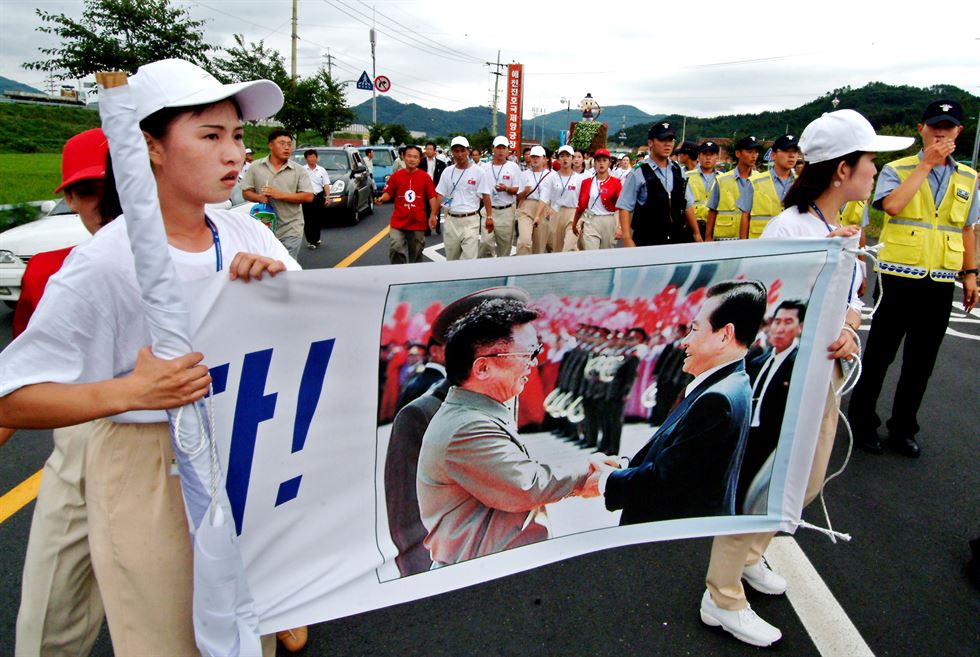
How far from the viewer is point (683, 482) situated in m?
2.32

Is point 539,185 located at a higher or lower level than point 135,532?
lower

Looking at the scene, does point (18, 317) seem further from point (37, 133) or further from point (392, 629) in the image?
point (37, 133)

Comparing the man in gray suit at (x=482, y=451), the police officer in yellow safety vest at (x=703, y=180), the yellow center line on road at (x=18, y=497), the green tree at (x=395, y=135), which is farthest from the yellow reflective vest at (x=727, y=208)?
the green tree at (x=395, y=135)

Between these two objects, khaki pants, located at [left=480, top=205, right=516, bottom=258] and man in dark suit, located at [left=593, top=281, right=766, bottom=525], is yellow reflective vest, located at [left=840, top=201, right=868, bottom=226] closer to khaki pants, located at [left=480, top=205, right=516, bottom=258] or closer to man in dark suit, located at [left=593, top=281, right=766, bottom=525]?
man in dark suit, located at [left=593, top=281, right=766, bottom=525]

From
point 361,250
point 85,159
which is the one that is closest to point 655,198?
point 85,159

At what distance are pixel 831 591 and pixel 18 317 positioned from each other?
3149mm

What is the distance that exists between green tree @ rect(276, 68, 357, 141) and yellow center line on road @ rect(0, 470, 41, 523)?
2506 centimetres

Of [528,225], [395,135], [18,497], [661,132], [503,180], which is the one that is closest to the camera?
[18,497]

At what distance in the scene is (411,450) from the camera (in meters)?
1.92

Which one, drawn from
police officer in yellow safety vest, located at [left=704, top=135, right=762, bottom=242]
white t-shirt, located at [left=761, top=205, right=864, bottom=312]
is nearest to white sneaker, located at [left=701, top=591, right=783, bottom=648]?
white t-shirt, located at [left=761, top=205, right=864, bottom=312]

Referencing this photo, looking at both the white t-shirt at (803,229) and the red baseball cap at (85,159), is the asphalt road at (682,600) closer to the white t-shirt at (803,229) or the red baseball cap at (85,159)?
the white t-shirt at (803,229)

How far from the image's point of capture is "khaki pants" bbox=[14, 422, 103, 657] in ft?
5.23

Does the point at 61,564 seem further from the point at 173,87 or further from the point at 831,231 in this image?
the point at 831,231

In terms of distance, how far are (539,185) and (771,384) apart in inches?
328
